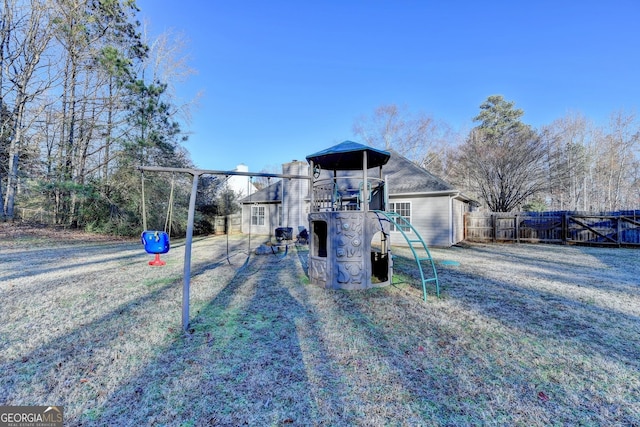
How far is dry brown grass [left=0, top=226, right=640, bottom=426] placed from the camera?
6.72 ft

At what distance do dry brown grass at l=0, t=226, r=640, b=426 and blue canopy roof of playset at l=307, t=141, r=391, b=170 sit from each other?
2.84 metres

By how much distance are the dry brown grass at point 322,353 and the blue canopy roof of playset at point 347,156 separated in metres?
2.84

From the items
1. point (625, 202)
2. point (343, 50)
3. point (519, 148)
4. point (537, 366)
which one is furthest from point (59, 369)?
point (625, 202)

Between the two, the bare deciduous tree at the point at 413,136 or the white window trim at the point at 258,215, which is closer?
the white window trim at the point at 258,215

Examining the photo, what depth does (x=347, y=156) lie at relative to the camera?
6090 millimetres

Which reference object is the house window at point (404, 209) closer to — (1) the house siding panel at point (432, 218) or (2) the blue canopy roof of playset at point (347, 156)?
(1) the house siding panel at point (432, 218)

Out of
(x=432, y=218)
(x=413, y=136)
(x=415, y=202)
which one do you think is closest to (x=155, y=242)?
(x=415, y=202)

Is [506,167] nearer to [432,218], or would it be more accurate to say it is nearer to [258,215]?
[432,218]

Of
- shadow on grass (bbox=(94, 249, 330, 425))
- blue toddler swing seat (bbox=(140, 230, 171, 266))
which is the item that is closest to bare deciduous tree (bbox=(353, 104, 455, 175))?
blue toddler swing seat (bbox=(140, 230, 171, 266))

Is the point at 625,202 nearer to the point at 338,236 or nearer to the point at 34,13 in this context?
the point at 338,236

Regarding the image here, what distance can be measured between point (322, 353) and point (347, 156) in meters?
4.36

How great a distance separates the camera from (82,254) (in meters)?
8.95

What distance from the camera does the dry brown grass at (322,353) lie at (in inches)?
80.7

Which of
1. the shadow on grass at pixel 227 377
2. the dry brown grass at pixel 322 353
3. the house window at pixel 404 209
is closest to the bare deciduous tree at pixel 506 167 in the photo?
the house window at pixel 404 209
